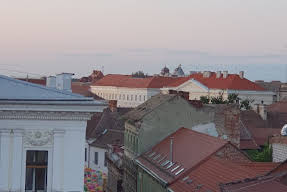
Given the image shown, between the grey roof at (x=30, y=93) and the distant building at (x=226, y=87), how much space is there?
106092 millimetres

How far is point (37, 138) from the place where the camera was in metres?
19.2

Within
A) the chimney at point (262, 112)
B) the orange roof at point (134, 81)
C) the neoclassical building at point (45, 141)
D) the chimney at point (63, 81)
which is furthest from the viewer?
the orange roof at point (134, 81)

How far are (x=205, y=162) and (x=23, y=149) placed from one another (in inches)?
396

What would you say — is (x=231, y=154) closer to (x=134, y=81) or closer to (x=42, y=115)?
(x=42, y=115)

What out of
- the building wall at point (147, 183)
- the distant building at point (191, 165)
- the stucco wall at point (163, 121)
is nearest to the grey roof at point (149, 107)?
the stucco wall at point (163, 121)

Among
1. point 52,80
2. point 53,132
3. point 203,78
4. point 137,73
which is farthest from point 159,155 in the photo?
point 137,73

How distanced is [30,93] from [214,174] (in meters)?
8.55

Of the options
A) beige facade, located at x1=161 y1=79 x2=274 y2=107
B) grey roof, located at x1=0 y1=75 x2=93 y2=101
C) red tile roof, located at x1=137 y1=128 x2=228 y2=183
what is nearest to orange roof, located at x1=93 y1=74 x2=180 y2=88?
beige facade, located at x1=161 y1=79 x2=274 y2=107

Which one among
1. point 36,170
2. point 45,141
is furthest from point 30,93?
point 36,170

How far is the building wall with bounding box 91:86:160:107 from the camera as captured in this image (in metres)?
151

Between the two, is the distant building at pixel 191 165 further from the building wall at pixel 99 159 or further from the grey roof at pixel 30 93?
the building wall at pixel 99 159

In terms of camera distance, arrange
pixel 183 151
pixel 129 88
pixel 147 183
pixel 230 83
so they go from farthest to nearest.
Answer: pixel 129 88 → pixel 230 83 → pixel 147 183 → pixel 183 151

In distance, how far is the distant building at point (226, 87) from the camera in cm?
12794

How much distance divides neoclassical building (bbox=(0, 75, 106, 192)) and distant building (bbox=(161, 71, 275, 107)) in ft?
349
